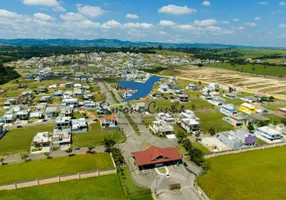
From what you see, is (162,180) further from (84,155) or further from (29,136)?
(29,136)

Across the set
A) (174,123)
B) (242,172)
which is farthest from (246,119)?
(242,172)

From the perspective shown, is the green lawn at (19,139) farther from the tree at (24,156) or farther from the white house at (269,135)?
the white house at (269,135)

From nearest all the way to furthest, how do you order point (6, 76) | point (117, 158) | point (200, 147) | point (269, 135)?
1. point (117, 158)
2. point (200, 147)
3. point (269, 135)
4. point (6, 76)

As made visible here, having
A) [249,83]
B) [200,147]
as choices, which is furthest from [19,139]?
[249,83]

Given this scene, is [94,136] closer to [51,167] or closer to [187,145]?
[51,167]

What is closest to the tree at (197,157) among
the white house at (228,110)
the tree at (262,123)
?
the tree at (262,123)
